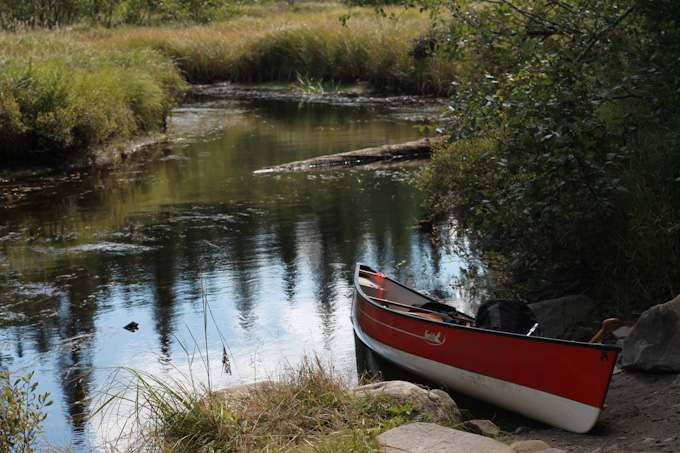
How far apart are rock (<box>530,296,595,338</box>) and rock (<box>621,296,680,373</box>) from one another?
1.01 metres

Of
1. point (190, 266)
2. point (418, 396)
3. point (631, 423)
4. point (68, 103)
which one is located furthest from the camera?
point (68, 103)

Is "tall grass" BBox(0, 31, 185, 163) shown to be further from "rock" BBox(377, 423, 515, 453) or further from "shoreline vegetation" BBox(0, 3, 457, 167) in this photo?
"rock" BBox(377, 423, 515, 453)

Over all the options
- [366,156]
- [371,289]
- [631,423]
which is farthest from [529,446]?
[366,156]

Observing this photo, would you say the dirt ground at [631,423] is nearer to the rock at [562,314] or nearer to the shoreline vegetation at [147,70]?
the rock at [562,314]

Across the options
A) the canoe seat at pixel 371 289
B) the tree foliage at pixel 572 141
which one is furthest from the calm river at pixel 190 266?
the tree foliage at pixel 572 141

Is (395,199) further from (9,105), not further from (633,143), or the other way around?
(9,105)

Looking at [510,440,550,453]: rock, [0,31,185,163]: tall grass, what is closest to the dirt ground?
[510,440,550,453]: rock

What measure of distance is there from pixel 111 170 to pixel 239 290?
8438 millimetres

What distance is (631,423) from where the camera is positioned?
16.6 ft

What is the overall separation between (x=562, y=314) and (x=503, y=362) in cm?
173

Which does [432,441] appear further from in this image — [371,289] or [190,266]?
[190,266]

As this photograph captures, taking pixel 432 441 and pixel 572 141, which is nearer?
pixel 432 441

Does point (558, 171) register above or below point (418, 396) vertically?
above

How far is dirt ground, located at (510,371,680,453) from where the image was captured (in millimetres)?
4609
